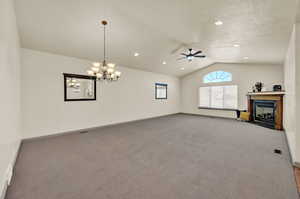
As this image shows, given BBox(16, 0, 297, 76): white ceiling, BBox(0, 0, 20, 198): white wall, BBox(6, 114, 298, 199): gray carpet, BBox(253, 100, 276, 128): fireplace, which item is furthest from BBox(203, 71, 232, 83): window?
BBox(0, 0, 20, 198): white wall

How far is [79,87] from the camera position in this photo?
5.07m

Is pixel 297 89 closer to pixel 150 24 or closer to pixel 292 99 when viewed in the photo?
pixel 292 99

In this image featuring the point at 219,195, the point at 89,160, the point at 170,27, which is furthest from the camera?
the point at 170,27

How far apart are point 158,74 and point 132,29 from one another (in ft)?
15.7

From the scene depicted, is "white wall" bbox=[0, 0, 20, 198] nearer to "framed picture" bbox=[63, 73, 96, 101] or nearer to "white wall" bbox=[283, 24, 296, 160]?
"framed picture" bbox=[63, 73, 96, 101]

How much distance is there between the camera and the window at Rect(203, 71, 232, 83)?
7.93m

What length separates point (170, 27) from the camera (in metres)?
3.70

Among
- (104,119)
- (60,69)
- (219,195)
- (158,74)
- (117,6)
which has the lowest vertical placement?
(219,195)

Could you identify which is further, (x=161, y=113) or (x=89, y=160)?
(x=161, y=113)

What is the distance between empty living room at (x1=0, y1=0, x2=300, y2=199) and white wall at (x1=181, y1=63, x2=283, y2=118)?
98 millimetres

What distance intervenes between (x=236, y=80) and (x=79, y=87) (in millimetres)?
8085

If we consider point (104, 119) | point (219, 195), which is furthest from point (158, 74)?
point (219, 195)

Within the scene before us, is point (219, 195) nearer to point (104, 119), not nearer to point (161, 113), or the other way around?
point (104, 119)

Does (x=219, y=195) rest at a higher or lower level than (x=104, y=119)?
lower
